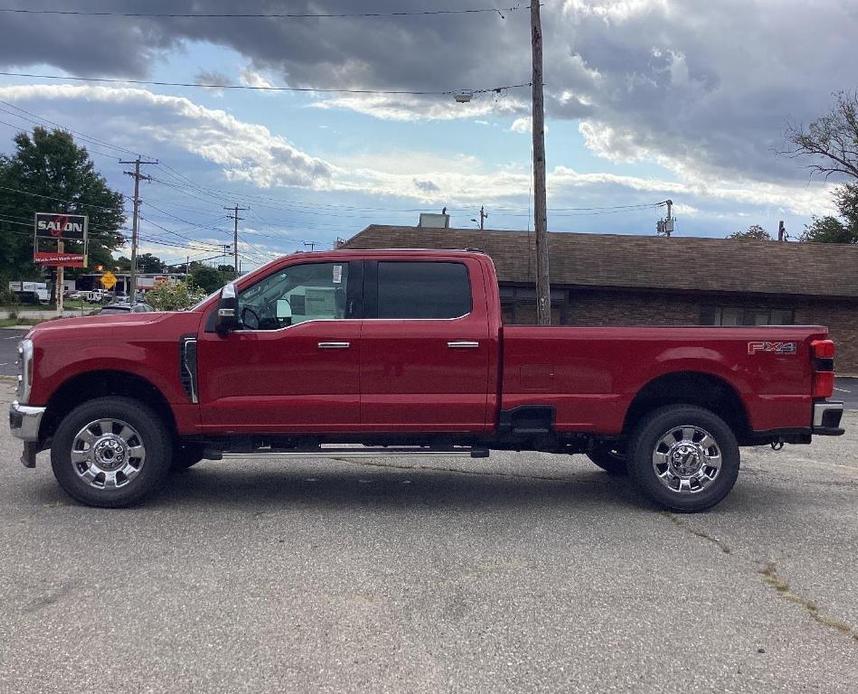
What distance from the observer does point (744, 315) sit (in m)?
26.5

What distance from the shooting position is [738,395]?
20.8 feet

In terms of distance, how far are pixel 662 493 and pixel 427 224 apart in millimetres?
25206

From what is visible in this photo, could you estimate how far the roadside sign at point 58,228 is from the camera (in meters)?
54.8

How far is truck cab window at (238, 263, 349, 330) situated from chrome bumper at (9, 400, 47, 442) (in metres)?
1.73

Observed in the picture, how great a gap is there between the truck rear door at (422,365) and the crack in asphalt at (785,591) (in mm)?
1833

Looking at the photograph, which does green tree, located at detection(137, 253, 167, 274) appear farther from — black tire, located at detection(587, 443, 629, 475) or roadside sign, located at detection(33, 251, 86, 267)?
black tire, located at detection(587, 443, 629, 475)

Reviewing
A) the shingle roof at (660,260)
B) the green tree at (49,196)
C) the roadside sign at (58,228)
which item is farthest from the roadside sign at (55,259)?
the shingle roof at (660,260)

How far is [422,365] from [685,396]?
2275mm

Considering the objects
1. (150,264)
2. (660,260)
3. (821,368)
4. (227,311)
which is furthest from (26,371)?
(150,264)

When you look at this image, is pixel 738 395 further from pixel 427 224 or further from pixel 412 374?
pixel 427 224

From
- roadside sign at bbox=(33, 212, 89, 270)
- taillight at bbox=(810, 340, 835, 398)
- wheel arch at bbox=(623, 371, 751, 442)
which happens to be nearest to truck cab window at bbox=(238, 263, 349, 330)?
wheel arch at bbox=(623, 371, 751, 442)

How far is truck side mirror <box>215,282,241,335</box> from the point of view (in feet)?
19.3

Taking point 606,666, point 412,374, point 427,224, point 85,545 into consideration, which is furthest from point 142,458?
point 427,224

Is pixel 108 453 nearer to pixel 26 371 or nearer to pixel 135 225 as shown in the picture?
pixel 26 371
